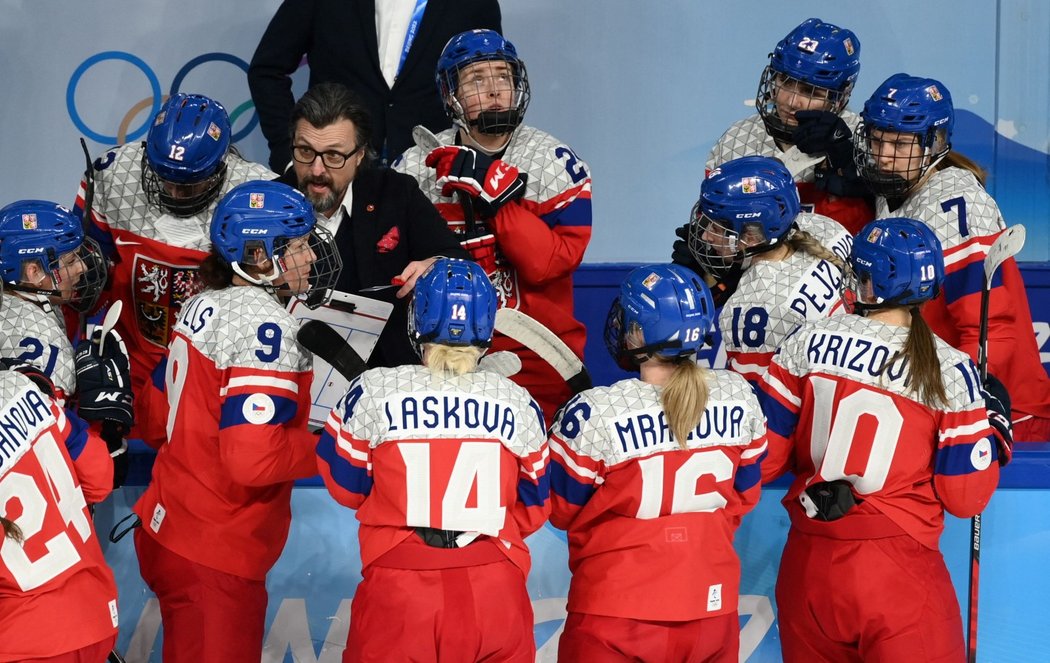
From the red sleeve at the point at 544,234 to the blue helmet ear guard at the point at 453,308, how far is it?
935 millimetres

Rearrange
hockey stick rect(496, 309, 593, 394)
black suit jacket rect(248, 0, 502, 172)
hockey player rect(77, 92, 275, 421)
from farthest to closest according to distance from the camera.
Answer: black suit jacket rect(248, 0, 502, 172) → hockey player rect(77, 92, 275, 421) → hockey stick rect(496, 309, 593, 394)

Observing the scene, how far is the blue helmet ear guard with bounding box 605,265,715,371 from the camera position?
3.28m

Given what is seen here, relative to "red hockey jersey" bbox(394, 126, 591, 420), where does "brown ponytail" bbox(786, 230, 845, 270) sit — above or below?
above

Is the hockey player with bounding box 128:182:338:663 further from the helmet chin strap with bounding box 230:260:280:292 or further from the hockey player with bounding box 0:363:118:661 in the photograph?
the hockey player with bounding box 0:363:118:661

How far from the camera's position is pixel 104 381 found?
359 centimetres

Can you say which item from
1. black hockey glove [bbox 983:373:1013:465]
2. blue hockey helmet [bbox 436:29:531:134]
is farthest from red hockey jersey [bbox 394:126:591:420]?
black hockey glove [bbox 983:373:1013:465]

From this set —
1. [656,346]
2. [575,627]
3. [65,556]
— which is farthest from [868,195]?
[65,556]

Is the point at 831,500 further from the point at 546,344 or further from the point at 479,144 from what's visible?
the point at 479,144

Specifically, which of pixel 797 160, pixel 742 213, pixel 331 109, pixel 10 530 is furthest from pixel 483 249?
pixel 10 530

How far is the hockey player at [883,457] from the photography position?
11.0 feet

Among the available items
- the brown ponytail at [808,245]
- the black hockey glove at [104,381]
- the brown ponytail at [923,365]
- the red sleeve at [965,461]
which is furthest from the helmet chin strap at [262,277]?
the red sleeve at [965,461]

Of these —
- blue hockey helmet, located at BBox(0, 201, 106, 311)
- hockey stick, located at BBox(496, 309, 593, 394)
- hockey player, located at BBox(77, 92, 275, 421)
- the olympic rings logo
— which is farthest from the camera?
the olympic rings logo

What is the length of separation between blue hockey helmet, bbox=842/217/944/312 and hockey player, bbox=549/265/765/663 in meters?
0.41

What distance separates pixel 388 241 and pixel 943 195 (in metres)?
1.69
